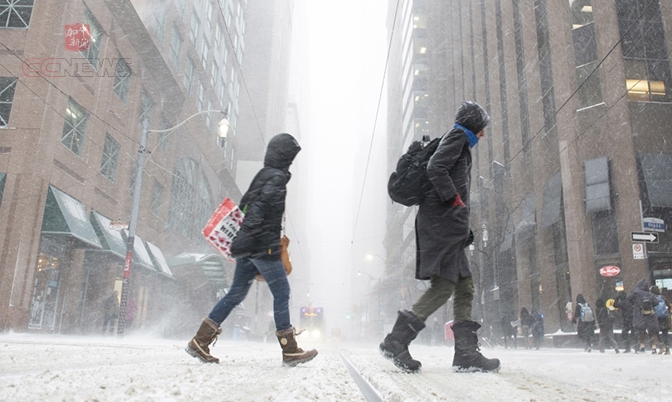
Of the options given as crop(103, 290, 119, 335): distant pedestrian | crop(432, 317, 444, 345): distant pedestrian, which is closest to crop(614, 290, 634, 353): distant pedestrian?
crop(103, 290, 119, 335): distant pedestrian

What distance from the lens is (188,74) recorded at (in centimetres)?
3023

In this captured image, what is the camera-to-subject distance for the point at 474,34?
3484cm

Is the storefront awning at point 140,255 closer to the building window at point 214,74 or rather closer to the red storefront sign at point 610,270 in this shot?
the building window at point 214,74

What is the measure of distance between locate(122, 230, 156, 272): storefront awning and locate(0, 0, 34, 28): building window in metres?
8.53

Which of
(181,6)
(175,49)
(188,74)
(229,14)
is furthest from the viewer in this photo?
(229,14)

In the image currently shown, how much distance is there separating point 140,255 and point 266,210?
19401mm

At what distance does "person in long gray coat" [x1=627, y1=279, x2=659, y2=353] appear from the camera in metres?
11.3

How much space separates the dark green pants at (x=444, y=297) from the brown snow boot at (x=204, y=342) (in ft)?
4.73

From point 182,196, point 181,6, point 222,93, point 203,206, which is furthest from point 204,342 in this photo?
point 222,93

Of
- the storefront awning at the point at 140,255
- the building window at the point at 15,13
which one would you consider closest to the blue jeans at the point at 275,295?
the building window at the point at 15,13

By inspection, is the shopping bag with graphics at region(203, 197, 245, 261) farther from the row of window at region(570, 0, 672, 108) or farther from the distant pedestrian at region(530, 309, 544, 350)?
the row of window at region(570, 0, 672, 108)

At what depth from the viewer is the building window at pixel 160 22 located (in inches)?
934

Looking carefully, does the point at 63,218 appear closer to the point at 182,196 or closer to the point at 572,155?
the point at 182,196

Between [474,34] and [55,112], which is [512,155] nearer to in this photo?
[474,34]
